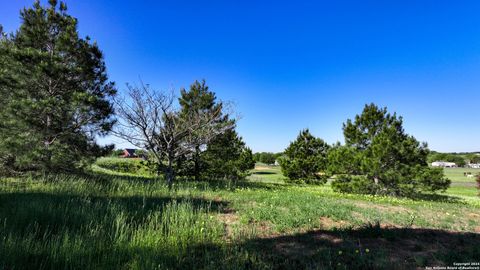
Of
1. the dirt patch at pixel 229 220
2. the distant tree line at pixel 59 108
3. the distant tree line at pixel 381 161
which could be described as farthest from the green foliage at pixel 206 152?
the dirt patch at pixel 229 220

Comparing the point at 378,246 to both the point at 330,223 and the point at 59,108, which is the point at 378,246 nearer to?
the point at 330,223

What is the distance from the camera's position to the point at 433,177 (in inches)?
458

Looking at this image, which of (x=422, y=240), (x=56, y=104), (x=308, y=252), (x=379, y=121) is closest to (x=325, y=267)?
(x=308, y=252)

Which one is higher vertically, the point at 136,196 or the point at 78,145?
the point at 78,145

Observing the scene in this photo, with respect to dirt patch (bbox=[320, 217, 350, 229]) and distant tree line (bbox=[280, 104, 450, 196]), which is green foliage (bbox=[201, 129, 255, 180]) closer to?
distant tree line (bbox=[280, 104, 450, 196])

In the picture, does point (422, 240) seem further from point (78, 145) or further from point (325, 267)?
point (78, 145)

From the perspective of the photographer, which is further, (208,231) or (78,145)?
(78,145)

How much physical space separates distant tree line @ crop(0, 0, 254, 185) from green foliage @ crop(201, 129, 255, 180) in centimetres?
377

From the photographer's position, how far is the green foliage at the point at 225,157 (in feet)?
48.2

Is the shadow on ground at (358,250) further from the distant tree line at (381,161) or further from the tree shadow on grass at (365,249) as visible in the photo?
the distant tree line at (381,161)

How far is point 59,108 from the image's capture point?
8883 millimetres

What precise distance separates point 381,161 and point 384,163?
0.24m

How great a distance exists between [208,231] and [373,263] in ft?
7.92

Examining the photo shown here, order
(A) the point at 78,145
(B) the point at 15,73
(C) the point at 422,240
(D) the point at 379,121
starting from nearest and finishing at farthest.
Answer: (C) the point at 422,240, (B) the point at 15,73, (A) the point at 78,145, (D) the point at 379,121
